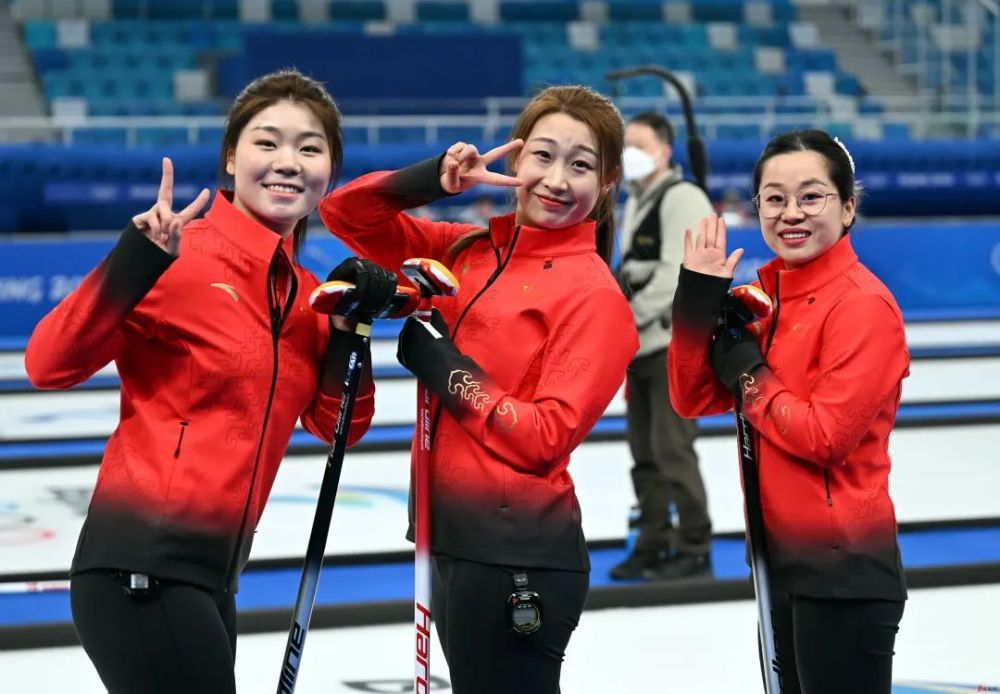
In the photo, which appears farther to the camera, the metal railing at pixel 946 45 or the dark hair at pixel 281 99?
the metal railing at pixel 946 45

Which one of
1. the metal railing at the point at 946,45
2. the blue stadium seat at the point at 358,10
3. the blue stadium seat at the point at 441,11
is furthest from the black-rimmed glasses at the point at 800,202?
the blue stadium seat at the point at 358,10

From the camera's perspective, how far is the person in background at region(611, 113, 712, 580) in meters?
5.06

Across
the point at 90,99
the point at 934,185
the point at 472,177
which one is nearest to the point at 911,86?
the point at 934,185

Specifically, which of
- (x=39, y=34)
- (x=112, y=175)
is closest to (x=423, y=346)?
(x=112, y=175)

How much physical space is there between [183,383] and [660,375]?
3.04 meters

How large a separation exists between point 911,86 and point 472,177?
738 inches

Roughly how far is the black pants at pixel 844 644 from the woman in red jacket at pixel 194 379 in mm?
880

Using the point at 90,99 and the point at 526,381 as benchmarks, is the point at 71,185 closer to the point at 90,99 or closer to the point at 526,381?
the point at 90,99

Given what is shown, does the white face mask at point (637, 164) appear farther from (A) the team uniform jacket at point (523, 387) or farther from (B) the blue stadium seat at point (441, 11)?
(B) the blue stadium seat at point (441, 11)

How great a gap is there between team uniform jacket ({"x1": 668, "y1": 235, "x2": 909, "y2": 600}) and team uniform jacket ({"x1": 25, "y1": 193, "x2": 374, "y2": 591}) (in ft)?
2.41

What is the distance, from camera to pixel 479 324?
7.86 feet

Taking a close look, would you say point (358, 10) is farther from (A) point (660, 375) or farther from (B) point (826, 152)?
(B) point (826, 152)

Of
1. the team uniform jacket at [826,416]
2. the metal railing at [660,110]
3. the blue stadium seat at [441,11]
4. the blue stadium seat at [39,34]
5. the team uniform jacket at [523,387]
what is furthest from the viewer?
the blue stadium seat at [441,11]

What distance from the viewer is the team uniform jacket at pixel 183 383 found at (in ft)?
7.05
